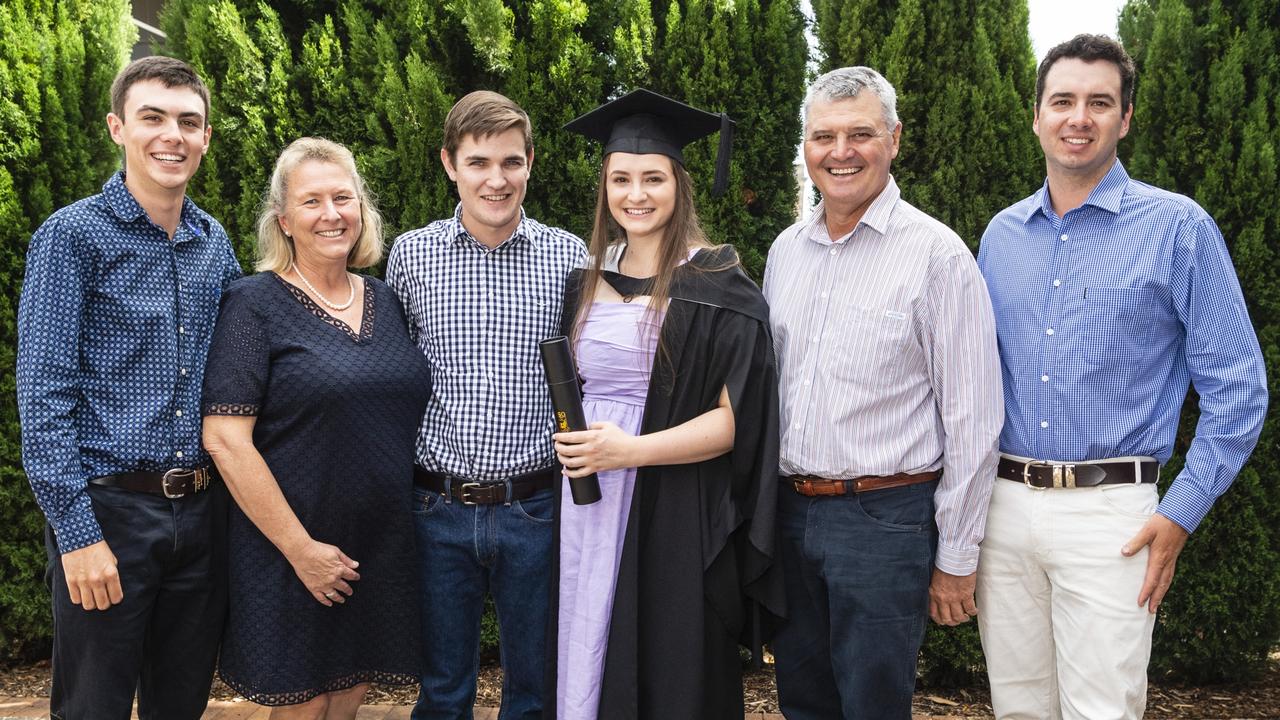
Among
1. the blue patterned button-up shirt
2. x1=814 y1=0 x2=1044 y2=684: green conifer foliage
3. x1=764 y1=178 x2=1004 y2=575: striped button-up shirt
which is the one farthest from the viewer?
x1=814 y1=0 x2=1044 y2=684: green conifer foliage

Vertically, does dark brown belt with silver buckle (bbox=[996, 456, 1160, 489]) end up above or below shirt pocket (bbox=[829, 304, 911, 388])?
below

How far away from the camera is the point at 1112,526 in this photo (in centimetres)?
257

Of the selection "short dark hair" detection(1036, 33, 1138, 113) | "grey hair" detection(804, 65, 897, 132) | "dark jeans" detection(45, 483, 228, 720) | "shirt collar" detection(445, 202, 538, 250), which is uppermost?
"short dark hair" detection(1036, 33, 1138, 113)

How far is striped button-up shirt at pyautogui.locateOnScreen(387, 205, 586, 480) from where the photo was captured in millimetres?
2875

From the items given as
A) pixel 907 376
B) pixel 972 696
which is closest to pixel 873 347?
pixel 907 376

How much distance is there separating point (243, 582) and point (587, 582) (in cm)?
99

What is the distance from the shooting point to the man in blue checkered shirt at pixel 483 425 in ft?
9.43

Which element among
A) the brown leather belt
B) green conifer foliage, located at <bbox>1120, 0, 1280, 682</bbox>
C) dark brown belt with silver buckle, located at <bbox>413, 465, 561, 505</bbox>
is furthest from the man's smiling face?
green conifer foliage, located at <bbox>1120, 0, 1280, 682</bbox>

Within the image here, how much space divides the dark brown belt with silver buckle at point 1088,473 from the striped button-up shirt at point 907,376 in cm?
16

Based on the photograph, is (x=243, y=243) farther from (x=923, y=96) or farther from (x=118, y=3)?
(x=923, y=96)

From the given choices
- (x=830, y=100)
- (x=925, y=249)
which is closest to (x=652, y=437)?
(x=925, y=249)

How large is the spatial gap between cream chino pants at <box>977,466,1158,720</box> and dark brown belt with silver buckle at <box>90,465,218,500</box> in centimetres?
227

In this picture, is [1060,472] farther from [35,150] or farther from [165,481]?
[35,150]

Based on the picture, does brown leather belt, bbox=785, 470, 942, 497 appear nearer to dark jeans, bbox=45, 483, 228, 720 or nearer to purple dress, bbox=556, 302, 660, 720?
purple dress, bbox=556, 302, 660, 720
